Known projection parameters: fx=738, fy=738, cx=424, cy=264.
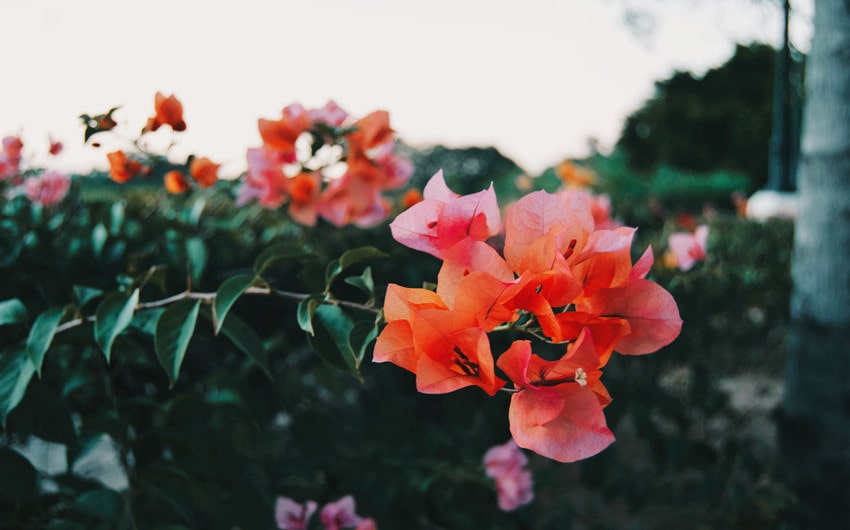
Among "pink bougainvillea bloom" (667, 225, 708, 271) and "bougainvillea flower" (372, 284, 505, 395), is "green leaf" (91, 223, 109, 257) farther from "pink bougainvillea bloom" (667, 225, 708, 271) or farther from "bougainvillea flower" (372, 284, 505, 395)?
"pink bougainvillea bloom" (667, 225, 708, 271)

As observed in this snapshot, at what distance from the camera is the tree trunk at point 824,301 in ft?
7.04

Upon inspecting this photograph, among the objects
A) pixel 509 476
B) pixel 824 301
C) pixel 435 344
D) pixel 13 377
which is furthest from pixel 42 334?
pixel 824 301

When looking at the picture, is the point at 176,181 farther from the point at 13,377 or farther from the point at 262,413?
the point at 13,377

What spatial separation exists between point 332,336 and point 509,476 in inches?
35.2

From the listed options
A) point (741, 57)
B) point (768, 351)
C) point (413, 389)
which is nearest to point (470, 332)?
point (413, 389)

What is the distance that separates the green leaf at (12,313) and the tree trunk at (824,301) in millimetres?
2088

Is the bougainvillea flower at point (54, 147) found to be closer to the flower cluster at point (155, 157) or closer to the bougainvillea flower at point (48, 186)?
the bougainvillea flower at point (48, 186)

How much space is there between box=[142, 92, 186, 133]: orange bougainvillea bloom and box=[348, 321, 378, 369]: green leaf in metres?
0.79

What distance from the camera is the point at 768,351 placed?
3.94m

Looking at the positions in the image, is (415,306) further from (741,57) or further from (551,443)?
(741,57)

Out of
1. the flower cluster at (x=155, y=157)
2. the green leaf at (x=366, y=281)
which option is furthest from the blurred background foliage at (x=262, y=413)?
the green leaf at (x=366, y=281)

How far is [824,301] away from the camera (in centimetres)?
217

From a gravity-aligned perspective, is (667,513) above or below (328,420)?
below

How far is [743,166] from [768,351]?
26520 millimetres
